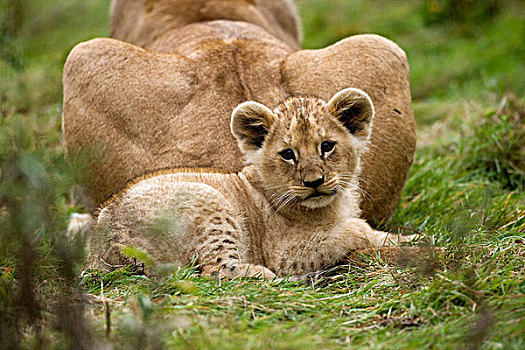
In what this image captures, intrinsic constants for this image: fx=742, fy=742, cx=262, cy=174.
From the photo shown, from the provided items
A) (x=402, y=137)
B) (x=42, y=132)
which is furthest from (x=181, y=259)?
(x=42, y=132)

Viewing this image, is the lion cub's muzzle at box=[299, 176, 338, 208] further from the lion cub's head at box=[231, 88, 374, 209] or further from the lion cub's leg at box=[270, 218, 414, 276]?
the lion cub's leg at box=[270, 218, 414, 276]

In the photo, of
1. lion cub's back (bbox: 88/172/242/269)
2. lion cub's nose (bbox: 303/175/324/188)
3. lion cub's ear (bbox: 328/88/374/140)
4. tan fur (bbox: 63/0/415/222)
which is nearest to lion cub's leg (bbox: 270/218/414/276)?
lion cub's nose (bbox: 303/175/324/188)

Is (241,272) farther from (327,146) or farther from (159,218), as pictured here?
(327,146)

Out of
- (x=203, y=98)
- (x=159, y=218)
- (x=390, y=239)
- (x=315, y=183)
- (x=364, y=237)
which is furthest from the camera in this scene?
(x=203, y=98)

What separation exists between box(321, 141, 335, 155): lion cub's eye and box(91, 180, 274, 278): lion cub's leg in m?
0.77

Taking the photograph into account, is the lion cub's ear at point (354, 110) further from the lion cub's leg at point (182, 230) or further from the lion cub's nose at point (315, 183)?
the lion cub's leg at point (182, 230)

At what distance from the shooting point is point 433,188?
24.2 feet

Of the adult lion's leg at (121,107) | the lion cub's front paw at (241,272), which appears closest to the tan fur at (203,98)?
the adult lion's leg at (121,107)

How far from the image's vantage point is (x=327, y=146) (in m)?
5.04

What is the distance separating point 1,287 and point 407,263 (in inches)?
95.0

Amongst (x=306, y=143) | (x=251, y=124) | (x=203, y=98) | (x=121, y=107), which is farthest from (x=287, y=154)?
(x=121, y=107)

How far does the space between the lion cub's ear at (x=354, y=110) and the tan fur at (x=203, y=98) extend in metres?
0.60

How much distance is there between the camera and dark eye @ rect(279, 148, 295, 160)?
502cm

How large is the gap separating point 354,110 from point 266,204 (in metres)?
0.93
